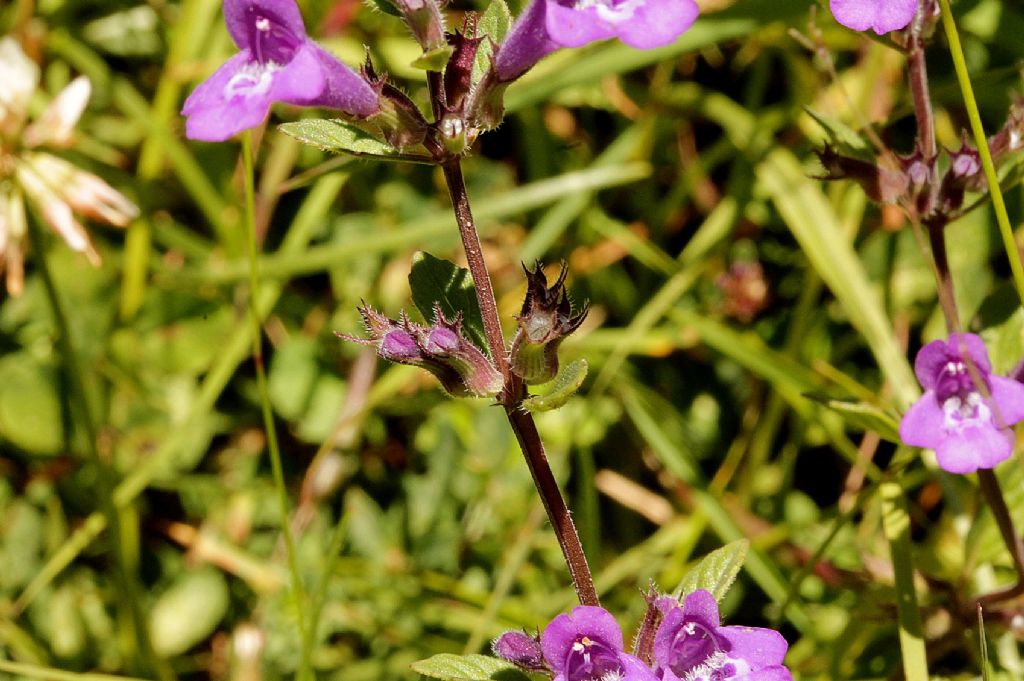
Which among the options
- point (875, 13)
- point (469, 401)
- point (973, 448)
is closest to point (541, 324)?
point (875, 13)

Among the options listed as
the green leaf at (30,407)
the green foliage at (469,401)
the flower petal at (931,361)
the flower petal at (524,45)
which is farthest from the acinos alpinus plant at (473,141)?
the green leaf at (30,407)

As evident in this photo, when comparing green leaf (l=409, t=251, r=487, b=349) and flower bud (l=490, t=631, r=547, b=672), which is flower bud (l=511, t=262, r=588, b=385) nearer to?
green leaf (l=409, t=251, r=487, b=349)

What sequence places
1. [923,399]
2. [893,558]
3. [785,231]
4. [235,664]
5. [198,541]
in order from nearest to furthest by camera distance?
[923,399] < [893,558] < [235,664] < [198,541] < [785,231]

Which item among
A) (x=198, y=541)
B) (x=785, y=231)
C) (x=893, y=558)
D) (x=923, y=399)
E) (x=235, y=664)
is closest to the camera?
(x=923, y=399)

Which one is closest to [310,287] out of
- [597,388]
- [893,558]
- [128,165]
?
[128,165]

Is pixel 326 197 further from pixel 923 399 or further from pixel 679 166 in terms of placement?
pixel 923 399

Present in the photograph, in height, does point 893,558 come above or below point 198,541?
below

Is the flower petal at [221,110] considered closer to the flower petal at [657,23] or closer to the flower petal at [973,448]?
the flower petal at [657,23]
